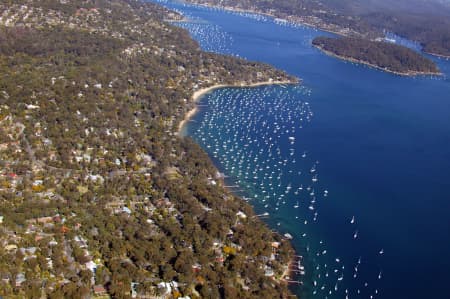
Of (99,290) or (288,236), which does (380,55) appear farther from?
(99,290)

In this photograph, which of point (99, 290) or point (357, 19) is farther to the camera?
point (357, 19)

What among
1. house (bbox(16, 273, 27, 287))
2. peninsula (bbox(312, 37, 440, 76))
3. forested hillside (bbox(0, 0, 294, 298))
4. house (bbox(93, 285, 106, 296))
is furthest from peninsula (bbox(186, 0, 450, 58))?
house (bbox(16, 273, 27, 287))

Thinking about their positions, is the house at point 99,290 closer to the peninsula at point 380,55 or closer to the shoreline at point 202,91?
the shoreline at point 202,91

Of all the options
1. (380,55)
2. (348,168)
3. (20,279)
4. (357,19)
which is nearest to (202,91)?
(348,168)

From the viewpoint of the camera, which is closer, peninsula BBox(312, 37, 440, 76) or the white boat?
the white boat

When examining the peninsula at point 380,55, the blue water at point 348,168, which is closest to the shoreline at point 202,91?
the blue water at point 348,168

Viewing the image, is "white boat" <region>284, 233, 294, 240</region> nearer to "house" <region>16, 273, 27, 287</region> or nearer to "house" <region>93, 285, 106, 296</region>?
"house" <region>93, 285, 106, 296</region>

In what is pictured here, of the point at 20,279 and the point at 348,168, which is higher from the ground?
the point at 348,168
